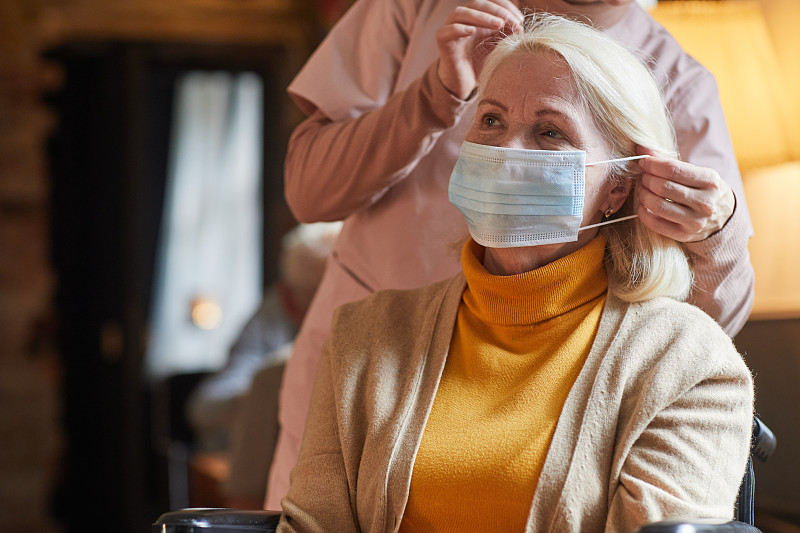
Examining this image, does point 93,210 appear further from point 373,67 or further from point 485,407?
point 485,407

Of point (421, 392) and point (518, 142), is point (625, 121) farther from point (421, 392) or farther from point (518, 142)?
point (421, 392)

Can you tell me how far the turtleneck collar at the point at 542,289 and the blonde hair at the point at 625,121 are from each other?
4 cm

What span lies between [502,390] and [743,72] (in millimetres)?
1541

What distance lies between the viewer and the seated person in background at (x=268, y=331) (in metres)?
3.76

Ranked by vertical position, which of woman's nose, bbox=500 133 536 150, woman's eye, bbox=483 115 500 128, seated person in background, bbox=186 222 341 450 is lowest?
seated person in background, bbox=186 222 341 450

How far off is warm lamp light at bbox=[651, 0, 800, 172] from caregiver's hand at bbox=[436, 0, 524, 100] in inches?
46.2

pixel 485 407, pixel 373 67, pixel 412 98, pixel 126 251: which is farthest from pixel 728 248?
pixel 126 251

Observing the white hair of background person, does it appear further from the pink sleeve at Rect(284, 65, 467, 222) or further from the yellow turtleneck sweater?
the yellow turtleneck sweater

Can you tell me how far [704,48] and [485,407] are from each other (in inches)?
61.7

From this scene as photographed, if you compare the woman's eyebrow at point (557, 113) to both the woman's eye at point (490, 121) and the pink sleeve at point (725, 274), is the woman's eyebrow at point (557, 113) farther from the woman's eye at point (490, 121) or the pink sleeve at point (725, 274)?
the pink sleeve at point (725, 274)

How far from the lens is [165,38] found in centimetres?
496

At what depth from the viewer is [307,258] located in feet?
12.3

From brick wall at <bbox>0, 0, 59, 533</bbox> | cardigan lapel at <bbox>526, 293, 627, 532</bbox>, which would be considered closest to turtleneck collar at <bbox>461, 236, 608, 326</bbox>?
cardigan lapel at <bbox>526, 293, 627, 532</bbox>

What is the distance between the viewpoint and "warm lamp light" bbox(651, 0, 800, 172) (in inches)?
93.7
